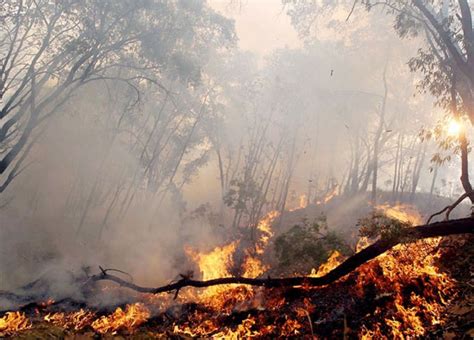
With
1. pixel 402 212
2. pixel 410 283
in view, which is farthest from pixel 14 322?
pixel 402 212

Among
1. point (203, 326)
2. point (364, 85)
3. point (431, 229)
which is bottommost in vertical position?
point (203, 326)

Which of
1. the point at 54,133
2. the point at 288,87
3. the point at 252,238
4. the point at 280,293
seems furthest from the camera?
the point at 288,87

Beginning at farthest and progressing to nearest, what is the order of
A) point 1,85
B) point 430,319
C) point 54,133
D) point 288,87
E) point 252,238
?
1. point 288,87
2. point 54,133
3. point 252,238
4. point 1,85
5. point 430,319

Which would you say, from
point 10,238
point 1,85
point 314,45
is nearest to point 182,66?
point 1,85

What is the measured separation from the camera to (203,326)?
7586 millimetres

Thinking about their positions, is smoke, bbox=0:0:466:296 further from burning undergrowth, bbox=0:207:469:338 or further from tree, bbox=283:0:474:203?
tree, bbox=283:0:474:203

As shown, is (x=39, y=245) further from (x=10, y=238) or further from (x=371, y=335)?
(x=371, y=335)

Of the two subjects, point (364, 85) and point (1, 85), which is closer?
point (1, 85)

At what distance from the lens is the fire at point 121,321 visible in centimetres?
867

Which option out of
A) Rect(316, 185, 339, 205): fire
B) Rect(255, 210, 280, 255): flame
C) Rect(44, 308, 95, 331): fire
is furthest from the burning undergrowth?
Rect(316, 185, 339, 205): fire

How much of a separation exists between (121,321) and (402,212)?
17.0 m

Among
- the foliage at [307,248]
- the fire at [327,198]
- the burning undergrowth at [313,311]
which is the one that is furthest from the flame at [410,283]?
the fire at [327,198]

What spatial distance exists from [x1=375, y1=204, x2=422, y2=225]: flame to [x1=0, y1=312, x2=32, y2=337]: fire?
1638cm

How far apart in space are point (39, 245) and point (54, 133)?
8.65m
